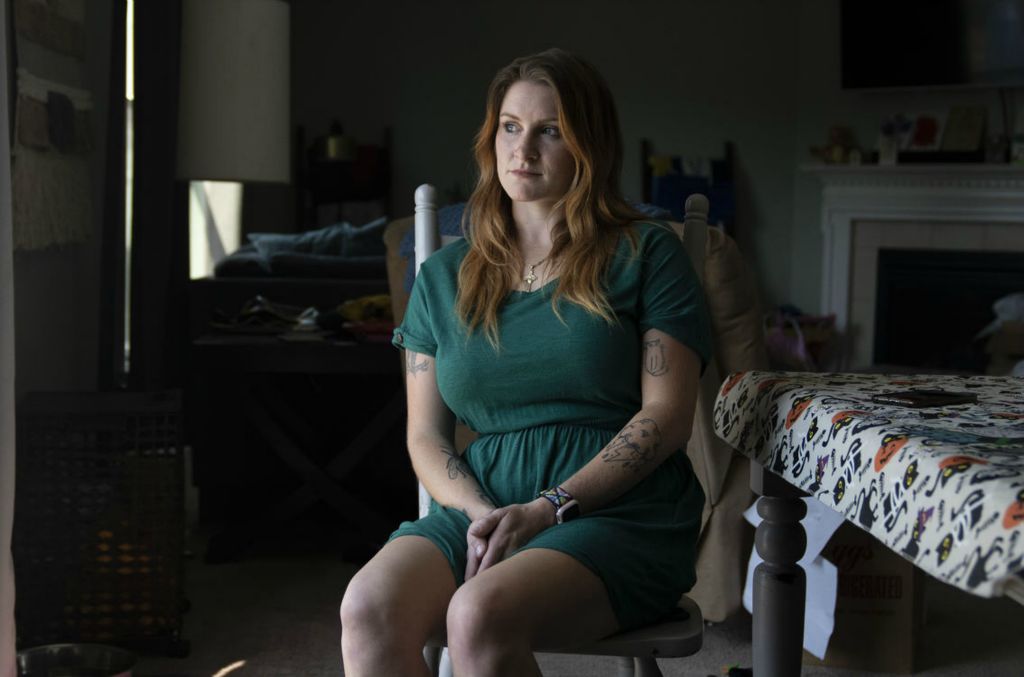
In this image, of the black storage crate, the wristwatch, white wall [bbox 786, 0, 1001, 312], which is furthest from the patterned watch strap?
white wall [bbox 786, 0, 1001, 312]

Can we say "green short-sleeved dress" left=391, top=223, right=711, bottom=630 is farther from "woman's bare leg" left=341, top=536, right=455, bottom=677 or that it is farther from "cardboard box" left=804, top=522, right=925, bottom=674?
"cardboard box" left=804, top=522, right=925, bottom=674

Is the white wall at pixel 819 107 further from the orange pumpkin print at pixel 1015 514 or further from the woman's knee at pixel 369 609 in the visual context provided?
the orange pumpkin print at pixel 1015 514

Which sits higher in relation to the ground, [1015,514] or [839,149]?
[839,149]

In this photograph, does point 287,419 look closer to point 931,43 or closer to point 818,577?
point 818,577

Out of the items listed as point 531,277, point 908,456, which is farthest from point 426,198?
point 908,456

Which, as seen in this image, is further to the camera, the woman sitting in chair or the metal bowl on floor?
the metal bowl on floor

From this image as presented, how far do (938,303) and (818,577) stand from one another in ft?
12.9

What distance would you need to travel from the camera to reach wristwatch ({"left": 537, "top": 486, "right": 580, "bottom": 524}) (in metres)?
1.53

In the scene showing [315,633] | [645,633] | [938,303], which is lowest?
[315,633]

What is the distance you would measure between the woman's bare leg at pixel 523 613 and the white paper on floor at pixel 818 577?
1.08 meters

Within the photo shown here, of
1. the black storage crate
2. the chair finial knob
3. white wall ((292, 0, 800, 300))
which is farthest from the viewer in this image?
white wall ((292, 0, 800, 300))

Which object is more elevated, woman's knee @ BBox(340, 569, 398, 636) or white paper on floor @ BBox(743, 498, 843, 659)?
woman's knee @ BBox(340, 569, 398, 636)

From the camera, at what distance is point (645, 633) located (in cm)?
145

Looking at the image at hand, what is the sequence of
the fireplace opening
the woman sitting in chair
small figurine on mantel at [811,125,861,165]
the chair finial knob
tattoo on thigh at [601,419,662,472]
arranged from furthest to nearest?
small figurine on mantel at [811,125,861,165] → the fireplace opening → the chair finial knob → tattoo on thigh at [601,419,662,472] → the woman sitting in chair
